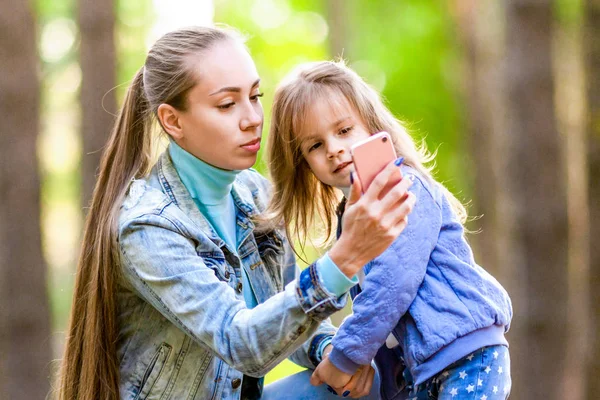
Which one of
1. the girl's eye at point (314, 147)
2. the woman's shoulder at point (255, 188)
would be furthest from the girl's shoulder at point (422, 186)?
the woman's shoulder at point (255, 188)

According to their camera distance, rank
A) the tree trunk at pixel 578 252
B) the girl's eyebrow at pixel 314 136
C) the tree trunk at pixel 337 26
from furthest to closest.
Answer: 1. the tree trunk at pixel 337 26
2. the tree trunk at pixel 578 252
3. the girl's eyebrow at pixel 314 136

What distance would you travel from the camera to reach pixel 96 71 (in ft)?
24.5

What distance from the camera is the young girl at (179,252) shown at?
2.57 meters

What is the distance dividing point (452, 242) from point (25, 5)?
467cm

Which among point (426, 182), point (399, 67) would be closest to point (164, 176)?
point (426, 182)

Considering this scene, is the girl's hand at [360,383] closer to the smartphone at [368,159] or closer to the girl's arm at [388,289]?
the girl's arm at [388,289]

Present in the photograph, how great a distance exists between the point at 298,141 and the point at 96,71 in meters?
5.01

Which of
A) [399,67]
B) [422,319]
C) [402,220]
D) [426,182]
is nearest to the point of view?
[402,220]

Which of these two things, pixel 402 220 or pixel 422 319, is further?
pixel 422 319

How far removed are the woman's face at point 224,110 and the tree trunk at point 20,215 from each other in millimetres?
A: 3816

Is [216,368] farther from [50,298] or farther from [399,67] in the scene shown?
[399,67]

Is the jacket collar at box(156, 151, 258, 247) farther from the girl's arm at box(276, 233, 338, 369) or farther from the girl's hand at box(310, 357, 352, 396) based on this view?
the girl's hand at box(310, 357, 352, 396)

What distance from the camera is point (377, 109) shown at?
113 inches

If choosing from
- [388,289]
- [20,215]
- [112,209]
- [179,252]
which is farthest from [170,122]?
[20,215]
